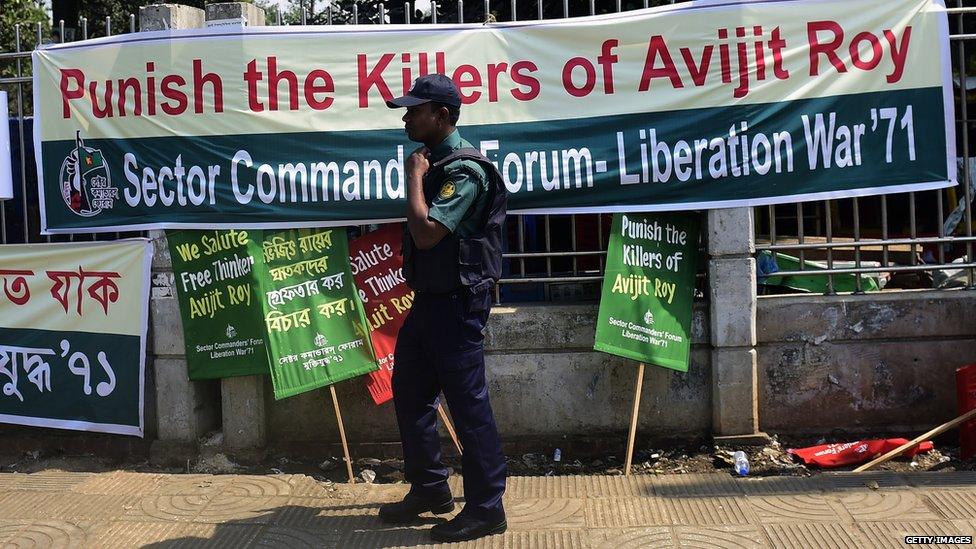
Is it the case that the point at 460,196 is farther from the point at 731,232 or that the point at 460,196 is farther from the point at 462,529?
the point at 731,232

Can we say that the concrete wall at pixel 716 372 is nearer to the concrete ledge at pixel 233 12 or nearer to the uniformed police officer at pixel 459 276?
the concrete ledge at pixel 233 12

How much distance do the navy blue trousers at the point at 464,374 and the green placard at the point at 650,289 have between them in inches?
47.3

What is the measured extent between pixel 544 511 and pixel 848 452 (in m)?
1.83

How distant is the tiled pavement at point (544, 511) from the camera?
4.41 meters

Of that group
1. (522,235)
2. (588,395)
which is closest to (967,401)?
(588,395)

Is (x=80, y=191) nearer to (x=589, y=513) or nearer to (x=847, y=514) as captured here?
(x=589, y=513)

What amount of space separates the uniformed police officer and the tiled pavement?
295 mm

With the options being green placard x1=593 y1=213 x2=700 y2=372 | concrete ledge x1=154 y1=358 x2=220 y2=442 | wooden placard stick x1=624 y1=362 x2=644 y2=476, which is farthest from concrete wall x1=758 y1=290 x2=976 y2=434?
concrete ledge x1=154 y1=358 x2=220 y2=442

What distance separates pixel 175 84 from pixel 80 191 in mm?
894

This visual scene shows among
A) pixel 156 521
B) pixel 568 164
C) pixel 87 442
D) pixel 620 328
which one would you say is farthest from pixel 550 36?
pixel 87 442

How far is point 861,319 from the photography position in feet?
18.4

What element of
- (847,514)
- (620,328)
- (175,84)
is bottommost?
(847,514)

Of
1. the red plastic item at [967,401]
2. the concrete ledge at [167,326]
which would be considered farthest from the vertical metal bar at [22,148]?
the red plastic item at [967,401]

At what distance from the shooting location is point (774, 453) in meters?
5.50
